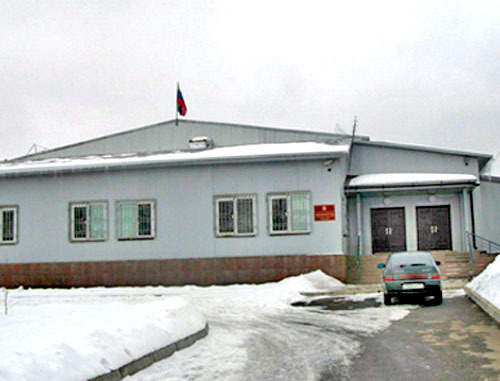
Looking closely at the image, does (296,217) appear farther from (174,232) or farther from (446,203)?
(446,203)

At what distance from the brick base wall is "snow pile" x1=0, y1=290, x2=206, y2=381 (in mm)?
10214

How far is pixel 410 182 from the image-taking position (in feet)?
81.3

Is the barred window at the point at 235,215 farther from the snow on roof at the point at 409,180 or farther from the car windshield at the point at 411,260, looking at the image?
the car windshield at the point at 411,260

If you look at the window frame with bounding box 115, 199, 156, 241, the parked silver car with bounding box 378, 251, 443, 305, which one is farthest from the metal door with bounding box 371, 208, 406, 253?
the parked silver car with bounding box 378, 251, 443, 305

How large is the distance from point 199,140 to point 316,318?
14.5 metres

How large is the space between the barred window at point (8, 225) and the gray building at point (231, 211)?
0.07m

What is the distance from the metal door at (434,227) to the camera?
26.5 m

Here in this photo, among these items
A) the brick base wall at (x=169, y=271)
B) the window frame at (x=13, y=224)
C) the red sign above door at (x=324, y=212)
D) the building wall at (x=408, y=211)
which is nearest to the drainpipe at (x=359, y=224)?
the building wall at (x=408, y=211)

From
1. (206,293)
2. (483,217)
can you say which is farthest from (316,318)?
(483,217)

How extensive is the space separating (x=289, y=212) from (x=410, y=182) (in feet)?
16.5

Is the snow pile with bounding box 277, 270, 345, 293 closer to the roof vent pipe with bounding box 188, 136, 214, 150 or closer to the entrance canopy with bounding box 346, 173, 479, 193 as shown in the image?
the entrance canopy with bounding box 346, 173, 479, 193

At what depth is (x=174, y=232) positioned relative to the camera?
2373cm

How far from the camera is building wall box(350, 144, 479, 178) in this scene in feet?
87.5

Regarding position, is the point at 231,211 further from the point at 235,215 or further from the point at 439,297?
the point at 439,297
